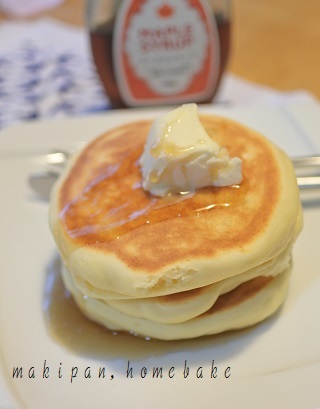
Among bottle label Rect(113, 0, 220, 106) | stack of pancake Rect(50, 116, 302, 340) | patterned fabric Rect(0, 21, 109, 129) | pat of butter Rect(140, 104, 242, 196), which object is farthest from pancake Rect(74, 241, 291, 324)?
patterned fabric Rect(0, 21, 109, 129)

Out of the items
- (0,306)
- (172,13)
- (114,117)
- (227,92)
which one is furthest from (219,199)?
(227,92)

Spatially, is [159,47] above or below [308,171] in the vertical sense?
above

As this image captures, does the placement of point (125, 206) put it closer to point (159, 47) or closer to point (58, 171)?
point (58, 171)

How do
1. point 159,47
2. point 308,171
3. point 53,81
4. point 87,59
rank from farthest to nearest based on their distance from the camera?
point 87,59
point 53,81
point 159,47
point 308,171

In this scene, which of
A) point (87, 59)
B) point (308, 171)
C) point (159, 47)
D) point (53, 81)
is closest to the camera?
point (308, 171)

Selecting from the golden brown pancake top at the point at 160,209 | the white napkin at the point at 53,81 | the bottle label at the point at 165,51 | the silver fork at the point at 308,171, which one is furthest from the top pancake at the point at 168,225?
the white napkin at the point at 53,81

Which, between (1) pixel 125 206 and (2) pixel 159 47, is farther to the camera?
(2) pixel 159 47

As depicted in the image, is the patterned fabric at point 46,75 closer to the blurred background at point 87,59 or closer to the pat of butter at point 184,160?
the blurred background at point 87,59

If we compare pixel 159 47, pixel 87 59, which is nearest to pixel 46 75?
pixel 87 59
